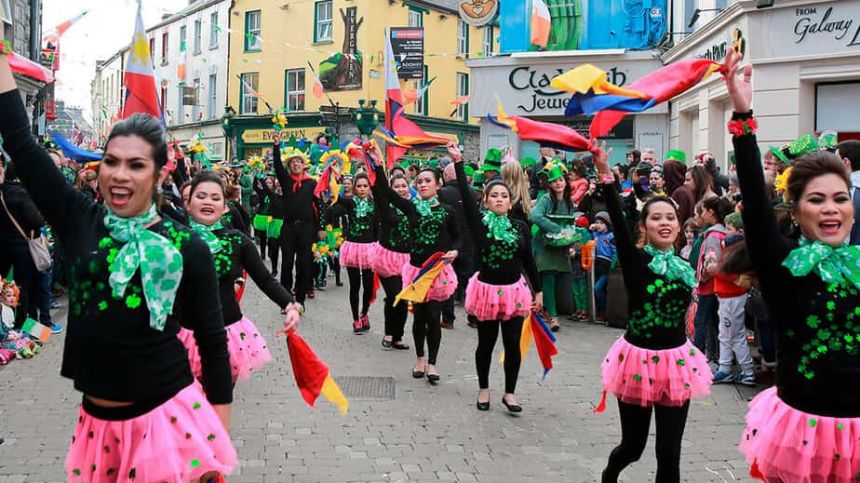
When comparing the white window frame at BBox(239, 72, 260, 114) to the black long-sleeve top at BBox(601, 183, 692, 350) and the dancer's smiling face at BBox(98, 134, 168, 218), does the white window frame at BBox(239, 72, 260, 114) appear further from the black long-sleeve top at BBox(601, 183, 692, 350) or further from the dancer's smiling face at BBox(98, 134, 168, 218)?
the dancer's smiling face at BBox(98, 134, 168, 218)

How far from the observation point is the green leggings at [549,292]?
35.2 feet

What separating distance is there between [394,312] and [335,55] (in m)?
26.0

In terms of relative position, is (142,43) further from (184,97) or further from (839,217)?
(184,97)

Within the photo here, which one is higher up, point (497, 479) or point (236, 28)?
point (236, 28)

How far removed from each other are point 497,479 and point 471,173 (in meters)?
8.38

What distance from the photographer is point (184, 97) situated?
4066 centimetres

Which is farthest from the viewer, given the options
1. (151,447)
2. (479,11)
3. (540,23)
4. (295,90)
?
(295,90)

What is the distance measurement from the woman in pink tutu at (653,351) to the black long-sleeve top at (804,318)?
49.5 inches

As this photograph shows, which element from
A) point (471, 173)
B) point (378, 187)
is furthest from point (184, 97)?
point (378, 187)

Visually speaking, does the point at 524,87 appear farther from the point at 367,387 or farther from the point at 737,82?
the point at 737,82

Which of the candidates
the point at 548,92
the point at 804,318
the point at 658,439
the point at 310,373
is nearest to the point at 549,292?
the point at 658,439

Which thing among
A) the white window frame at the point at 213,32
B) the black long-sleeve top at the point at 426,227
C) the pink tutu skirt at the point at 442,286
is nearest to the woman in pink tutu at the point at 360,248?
the black long-sleeve top at the point at 426,227

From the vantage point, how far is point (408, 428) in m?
6.17

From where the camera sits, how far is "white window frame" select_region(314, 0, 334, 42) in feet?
110
